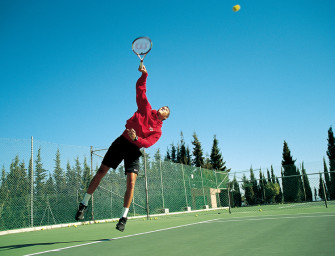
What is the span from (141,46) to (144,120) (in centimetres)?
137

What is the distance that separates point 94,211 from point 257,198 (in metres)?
11.6

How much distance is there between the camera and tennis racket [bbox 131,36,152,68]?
14.8 feet

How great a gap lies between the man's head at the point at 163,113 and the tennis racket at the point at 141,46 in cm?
99

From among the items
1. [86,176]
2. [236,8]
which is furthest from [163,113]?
[86,176]

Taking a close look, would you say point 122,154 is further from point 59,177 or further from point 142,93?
point 59,177

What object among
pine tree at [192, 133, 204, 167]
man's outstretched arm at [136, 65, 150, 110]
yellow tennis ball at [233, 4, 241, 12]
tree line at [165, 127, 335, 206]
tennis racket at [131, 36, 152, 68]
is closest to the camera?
man's outstretched arm at [136, 65, 150, 110]

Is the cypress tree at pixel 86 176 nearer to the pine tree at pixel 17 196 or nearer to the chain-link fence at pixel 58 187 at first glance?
the chain-link fence at pixel 58 187

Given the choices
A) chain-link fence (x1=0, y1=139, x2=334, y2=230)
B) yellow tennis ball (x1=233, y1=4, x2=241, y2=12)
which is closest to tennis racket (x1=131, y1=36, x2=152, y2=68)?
yellow tennis ball (x1=233, y1=4, x2=241, y2=12)

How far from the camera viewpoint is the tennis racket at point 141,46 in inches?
177

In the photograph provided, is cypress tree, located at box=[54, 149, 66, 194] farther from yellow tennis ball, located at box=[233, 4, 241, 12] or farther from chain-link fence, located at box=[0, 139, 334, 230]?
yellow tennis ball, located at box=[233, 4, 241, 12]

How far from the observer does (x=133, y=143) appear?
379cm

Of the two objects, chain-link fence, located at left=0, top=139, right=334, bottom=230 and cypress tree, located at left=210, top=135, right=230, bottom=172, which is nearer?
chain-link fence, located at left=0, top=139, right=334, bottom=230

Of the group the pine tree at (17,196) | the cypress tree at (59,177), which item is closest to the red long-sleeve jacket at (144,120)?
the pine tree at (17,196)

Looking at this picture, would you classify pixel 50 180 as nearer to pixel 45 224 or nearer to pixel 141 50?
pixel 45 224
